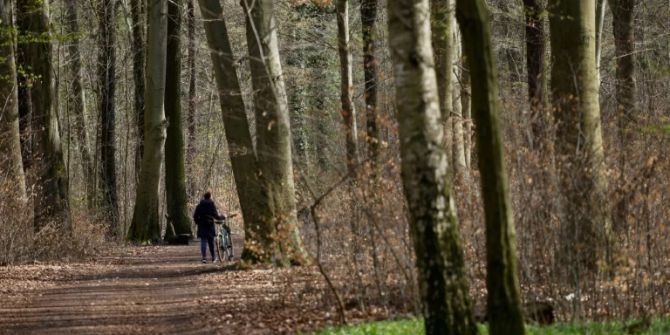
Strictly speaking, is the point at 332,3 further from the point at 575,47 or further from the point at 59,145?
the point at 575,47

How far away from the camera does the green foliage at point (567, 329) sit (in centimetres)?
1009

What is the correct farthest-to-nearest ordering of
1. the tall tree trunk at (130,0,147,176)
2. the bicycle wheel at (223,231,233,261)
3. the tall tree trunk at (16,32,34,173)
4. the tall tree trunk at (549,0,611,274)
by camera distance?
1. the tall tree trunk at (130,0,147,176)
2. the tall tree trunk at (16,32,34,173)
3. the bicycle wheel at (223,231,233,261)
4. the tall tree trunk at (549,0,611,274)

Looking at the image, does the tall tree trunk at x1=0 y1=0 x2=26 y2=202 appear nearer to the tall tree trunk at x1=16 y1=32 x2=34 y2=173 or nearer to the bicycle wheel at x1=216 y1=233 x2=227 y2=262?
the tall tree trunk at x1=16 y1=32 x2=34 y2=173

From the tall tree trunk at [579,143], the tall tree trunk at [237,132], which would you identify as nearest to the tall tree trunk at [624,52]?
the tall tree trunk at [579,143]

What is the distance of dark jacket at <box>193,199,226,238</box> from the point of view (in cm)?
2383

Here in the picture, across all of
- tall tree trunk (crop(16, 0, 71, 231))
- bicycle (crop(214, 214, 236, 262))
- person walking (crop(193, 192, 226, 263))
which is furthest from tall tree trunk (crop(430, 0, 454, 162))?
tall tree trunk (crop(16, 0, 71, 231))

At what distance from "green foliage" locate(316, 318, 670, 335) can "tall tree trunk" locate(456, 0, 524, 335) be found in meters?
1.03

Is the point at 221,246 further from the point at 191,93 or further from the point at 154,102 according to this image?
the point at 191,93

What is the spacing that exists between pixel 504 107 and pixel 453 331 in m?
5.63

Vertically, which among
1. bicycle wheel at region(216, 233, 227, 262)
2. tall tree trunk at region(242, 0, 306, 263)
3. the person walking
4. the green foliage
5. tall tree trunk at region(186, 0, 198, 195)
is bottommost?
the green foliage

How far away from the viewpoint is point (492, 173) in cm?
865

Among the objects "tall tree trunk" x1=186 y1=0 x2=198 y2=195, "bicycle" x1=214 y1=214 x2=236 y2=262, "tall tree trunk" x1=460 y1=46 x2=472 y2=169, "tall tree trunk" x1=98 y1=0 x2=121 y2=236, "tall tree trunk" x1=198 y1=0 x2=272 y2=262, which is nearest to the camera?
"tall tree trunk" x1=198 y1=0 x2=272 y2=262

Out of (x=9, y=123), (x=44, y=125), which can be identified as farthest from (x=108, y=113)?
(x=9, y=123)

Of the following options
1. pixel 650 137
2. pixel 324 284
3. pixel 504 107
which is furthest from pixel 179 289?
pixel 650 137
